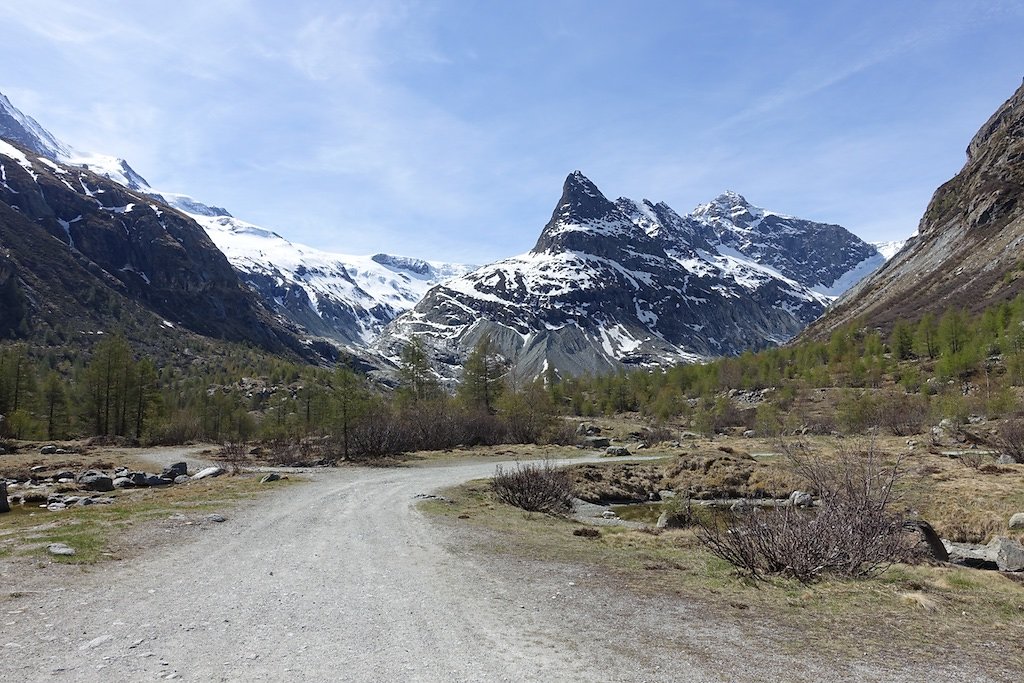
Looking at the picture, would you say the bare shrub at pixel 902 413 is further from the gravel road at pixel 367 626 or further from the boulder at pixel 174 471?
the boulder at pixel 174 471

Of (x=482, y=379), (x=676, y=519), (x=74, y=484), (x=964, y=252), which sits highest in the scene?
(x=964, y=252)

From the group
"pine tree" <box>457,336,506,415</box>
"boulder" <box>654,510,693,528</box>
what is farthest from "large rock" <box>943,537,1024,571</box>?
"pine tree" <box>457,336,506,415</box>

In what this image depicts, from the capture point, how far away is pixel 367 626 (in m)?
9.26

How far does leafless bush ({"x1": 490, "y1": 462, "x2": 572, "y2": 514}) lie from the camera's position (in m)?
25.9

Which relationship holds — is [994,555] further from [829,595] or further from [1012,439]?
[1012,439]

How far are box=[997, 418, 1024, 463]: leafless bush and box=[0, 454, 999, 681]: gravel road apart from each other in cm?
3542

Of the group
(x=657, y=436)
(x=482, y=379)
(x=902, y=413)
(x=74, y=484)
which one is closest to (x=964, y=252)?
(x=902, y=413)

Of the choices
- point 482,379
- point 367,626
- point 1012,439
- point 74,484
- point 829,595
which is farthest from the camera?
point 482,379

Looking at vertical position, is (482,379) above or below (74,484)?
above

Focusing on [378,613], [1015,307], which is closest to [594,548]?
[378,613]

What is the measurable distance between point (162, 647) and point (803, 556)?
11.3 metres

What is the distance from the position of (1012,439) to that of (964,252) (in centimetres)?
13496

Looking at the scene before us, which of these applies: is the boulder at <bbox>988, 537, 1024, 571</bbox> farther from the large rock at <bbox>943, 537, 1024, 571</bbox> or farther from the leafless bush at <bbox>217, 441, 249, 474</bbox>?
the leafless bush at <bbox>217, 441, 249, 474</bbox>

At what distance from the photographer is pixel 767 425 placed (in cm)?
7581
